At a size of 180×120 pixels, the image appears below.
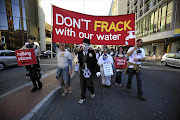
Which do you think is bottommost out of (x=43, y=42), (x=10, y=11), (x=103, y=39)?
(x=103, y=39)

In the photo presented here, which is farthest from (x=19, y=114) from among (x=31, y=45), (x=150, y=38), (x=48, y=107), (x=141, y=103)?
(x=150, y=38)

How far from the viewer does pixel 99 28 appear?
3406 millimetres

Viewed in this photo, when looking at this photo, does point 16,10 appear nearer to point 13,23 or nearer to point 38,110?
point 13,23

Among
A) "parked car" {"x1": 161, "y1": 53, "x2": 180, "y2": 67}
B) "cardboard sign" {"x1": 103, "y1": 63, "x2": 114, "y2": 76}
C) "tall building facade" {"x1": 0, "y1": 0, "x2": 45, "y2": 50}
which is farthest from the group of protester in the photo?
"tall building facade" {"x1": 0, "y1": 0, "x2": 45, "y2": 50}

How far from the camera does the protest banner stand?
303cm

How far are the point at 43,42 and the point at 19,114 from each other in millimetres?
26615

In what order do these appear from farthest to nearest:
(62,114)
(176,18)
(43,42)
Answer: (43,42) → (176,18) → (62,114)

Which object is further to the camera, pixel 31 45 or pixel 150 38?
pixel 150 38

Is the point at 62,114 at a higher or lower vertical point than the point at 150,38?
lower

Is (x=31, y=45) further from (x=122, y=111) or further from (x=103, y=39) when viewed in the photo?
(x=122, y=111)

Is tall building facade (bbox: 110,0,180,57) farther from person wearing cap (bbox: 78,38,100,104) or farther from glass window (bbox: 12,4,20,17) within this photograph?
glass window (bbox: 12,4,20,17)

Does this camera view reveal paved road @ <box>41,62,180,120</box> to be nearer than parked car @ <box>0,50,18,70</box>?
Yes

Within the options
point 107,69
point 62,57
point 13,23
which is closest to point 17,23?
point 13,23

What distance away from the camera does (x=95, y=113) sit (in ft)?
7.46
